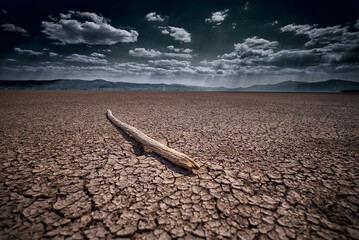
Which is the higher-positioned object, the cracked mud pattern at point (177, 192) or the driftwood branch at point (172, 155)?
the driftwood branch at point (172, 155)

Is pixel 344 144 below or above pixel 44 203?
above

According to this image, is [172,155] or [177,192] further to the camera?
[172,155]

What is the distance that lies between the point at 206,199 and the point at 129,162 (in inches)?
66.5

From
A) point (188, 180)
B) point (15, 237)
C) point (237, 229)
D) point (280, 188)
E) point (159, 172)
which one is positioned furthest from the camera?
point (159, 172)

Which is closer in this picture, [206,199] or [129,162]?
[206,199]

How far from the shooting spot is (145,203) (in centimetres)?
187

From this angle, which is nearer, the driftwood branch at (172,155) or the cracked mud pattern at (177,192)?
the cracked mud pattern at (177,192)

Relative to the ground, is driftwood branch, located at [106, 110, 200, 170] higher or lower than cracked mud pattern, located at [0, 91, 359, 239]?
higher

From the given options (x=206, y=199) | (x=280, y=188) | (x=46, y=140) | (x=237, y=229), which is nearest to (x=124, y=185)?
(x=206, y=199)

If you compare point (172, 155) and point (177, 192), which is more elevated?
point (172, 155)

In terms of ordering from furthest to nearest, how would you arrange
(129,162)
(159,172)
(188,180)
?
(129,162)
(159,172)
(188,180)

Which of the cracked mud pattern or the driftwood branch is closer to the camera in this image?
the cracked mud pattern

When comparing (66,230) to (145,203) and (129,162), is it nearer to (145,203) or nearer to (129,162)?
(145,203)

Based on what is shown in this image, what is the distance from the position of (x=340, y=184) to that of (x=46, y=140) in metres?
6.53
